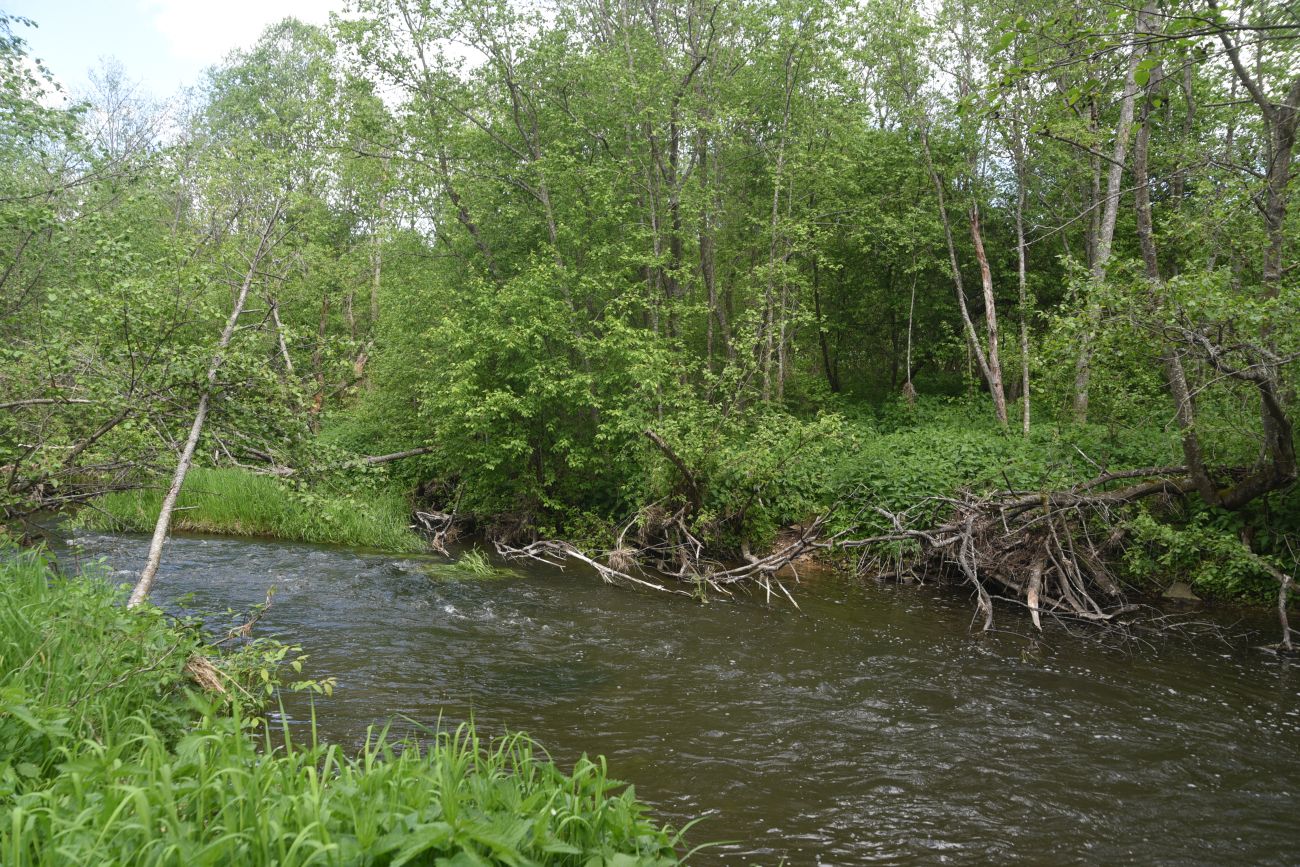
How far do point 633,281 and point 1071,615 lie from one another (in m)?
11.7

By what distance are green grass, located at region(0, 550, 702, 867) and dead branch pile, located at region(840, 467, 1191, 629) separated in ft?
26.9

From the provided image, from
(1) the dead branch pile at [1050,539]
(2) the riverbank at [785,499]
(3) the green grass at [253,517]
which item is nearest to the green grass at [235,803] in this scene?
(2) the riverbank at [785,499]

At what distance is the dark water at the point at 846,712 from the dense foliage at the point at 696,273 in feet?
6.95

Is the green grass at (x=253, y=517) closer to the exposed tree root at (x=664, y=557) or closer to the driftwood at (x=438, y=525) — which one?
the driftwood at (x=438, y=525)

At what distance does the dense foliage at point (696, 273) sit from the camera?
7516 millimetres

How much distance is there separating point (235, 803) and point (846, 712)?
526 cm

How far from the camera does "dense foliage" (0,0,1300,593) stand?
Result: 7516 millimetres

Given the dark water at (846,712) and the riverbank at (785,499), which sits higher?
the riverbank at (785,499)

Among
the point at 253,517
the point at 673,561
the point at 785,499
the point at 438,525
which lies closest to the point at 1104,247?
the point at 785,499

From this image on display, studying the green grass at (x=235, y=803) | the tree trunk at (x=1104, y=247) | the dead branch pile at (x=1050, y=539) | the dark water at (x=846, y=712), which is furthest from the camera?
the dead branch pile at (x=1050, y=539)

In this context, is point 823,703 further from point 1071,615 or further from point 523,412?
point 523,412

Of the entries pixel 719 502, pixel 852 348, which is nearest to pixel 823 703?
pixel 719 502

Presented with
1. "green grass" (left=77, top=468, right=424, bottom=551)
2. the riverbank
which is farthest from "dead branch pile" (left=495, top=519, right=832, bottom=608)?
"green grass" (left=77, top=468, right=424, bottom=551)

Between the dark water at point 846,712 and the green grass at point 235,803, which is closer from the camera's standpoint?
the green grass at point 235,803
